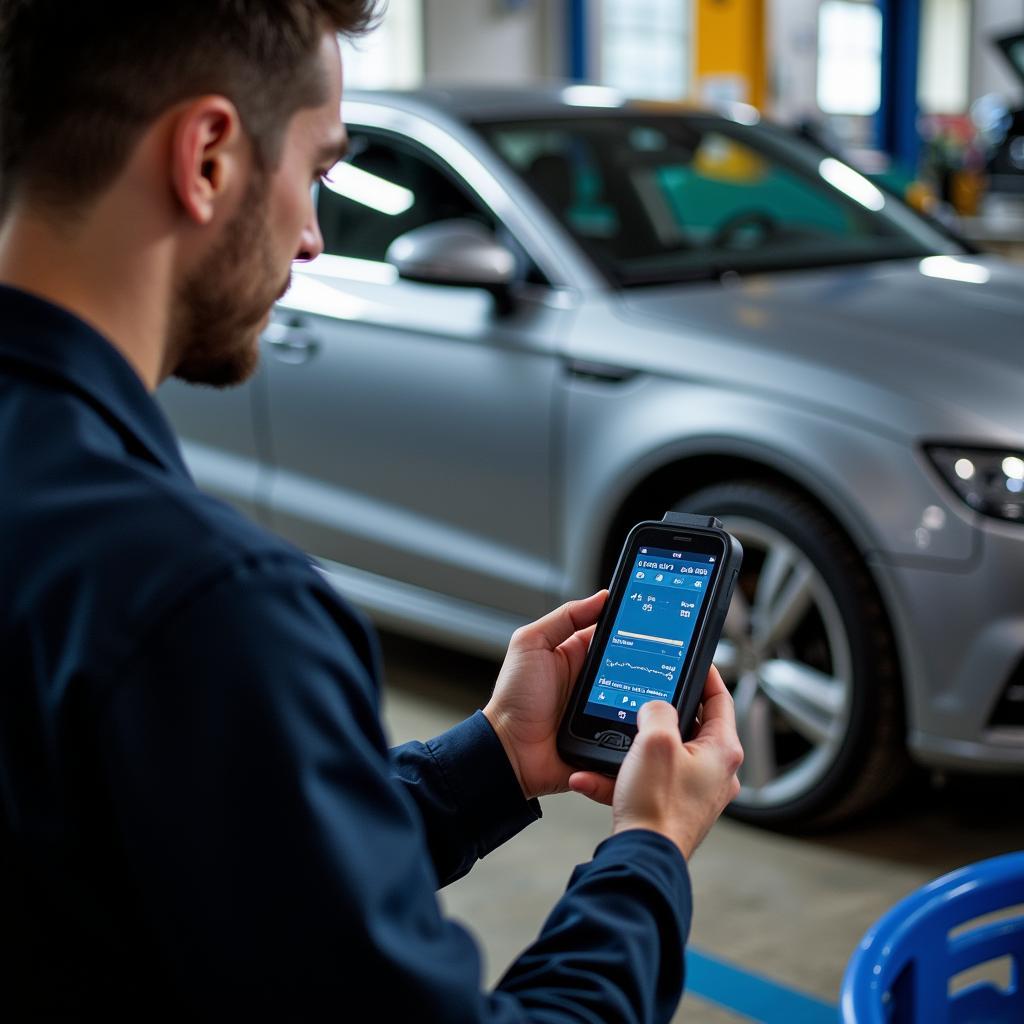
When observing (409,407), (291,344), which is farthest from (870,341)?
(291,344)

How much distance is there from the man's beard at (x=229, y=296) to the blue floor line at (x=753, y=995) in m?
1.58

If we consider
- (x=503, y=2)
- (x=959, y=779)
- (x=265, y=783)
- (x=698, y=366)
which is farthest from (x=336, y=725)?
(x=503, y=2)

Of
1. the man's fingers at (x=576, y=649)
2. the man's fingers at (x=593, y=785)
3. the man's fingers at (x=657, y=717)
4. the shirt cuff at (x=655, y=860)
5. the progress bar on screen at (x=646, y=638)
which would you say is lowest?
the man's fingers at (x=593, y=785)

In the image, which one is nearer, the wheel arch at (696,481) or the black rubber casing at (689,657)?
the black rubber casing at (689,657)

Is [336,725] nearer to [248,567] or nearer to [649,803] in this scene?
[248,567]

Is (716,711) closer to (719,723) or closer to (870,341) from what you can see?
(719,723)

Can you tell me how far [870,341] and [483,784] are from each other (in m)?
1.71

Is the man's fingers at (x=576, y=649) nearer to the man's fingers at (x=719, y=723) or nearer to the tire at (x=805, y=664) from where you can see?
the man's fingers at (x=719, y=723)

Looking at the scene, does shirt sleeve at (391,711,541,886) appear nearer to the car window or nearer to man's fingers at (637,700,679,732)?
man's fingers at (637,700,679,732)

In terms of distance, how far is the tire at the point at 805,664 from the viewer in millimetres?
2514

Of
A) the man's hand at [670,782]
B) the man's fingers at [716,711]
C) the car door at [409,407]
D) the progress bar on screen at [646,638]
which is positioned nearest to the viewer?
the man's hand at [670,782]

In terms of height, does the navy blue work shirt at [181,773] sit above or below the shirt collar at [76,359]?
below

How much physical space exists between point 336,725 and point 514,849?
2.14 meters

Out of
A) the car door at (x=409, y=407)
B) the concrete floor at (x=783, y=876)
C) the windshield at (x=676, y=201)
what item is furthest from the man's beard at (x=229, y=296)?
the windshield at (x=676, y=201)
